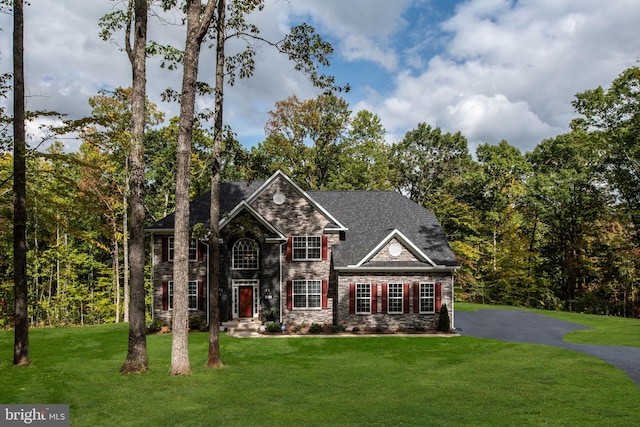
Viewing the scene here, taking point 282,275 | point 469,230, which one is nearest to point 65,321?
point 282,275

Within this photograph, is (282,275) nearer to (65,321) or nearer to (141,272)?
(141,272)

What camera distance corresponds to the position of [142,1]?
13117 millimetres

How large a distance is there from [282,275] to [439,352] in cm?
1063

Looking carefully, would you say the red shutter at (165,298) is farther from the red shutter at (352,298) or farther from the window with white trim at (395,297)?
the window with white trim at (395,297)

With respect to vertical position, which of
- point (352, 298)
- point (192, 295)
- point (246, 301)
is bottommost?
point (246, 301)

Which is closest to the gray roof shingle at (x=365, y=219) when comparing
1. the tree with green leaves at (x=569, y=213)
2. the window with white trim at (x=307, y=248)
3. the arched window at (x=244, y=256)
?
the window with white trim at (x=307, y=248)

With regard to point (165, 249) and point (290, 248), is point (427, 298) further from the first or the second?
point (165, 249)

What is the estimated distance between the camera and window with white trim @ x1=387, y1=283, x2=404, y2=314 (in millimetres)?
24859

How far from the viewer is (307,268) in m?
26.0

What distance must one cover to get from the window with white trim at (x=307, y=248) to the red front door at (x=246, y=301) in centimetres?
326

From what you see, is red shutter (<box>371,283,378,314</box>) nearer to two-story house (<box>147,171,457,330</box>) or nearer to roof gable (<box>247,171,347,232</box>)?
two-story house (<box>147,171,457,330</box>)

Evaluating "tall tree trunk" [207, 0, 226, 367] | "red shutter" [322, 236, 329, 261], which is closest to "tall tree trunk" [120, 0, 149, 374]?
"tall tree trunk" [207, 0, 226, 367]

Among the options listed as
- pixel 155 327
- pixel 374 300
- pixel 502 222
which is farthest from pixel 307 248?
pixel 502 222

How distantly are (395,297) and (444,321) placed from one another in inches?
113
